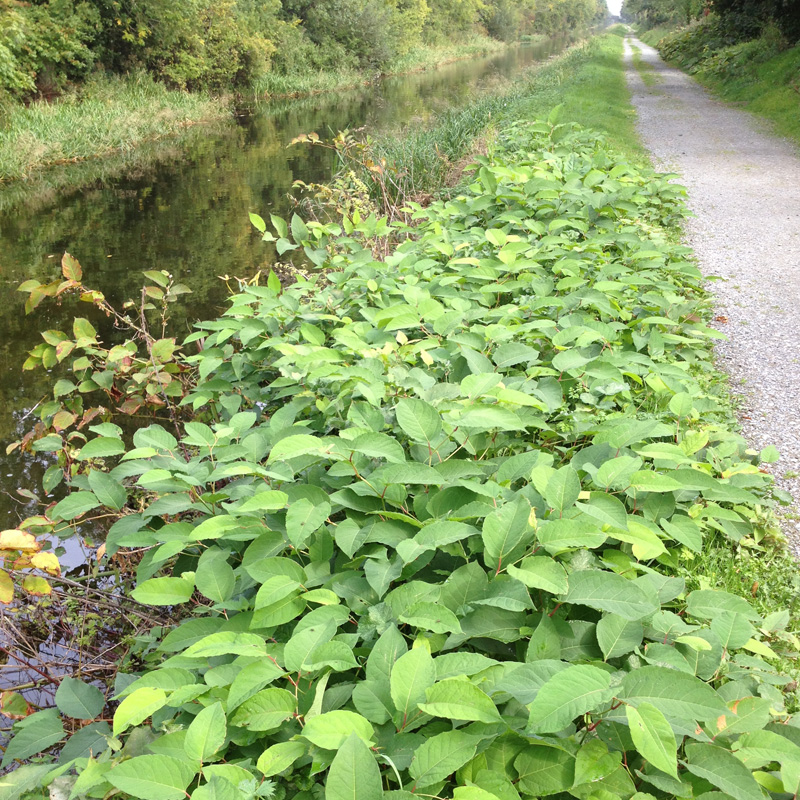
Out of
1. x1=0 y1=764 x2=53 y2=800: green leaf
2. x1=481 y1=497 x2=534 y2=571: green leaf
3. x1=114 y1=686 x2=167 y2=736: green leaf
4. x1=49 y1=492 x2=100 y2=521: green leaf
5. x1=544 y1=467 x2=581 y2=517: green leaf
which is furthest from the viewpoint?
x1=49 y1=492 x2=100 y2=521: green leaf

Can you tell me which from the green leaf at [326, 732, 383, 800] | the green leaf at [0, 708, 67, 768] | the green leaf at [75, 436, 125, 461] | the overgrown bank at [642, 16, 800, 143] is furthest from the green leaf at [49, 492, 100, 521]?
the overgrown bank at [642, 16, 800, 143]

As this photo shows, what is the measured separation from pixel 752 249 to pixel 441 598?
16.9 ft

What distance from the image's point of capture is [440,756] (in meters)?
1.13

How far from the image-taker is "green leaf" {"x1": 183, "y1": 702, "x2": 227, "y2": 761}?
1.17 m

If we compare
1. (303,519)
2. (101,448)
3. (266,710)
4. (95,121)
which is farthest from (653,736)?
(95,121)

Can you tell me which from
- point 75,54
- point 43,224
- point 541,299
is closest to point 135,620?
point 541,299

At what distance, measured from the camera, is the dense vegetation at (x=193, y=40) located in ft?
55.8

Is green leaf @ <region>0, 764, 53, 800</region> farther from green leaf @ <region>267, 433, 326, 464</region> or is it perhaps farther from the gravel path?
the gravel path

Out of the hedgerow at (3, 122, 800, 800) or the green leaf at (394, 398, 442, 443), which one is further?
the green leaf at (394, 398, 442, 443)

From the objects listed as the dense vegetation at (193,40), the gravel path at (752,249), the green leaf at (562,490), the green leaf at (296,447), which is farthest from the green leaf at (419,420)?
the dense vegetation at (193,40)

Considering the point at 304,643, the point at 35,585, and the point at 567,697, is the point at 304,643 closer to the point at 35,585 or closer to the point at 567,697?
the point at 567,697

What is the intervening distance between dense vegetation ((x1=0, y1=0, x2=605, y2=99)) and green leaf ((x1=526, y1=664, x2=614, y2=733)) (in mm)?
18866

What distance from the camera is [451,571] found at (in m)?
1.66

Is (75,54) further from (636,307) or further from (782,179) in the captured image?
(636,307)
